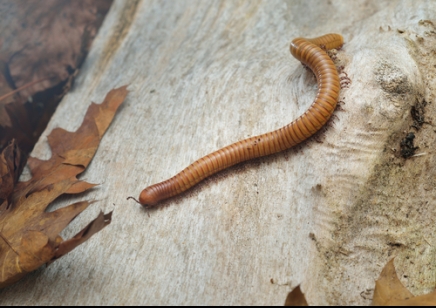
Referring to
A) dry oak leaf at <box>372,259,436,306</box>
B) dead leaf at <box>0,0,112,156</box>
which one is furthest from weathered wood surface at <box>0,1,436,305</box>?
dead leaf at <box>0,0,112,156</box>

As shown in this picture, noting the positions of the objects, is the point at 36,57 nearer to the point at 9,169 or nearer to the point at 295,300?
the point at 9,169

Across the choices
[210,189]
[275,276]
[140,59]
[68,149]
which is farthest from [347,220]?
[140,59]

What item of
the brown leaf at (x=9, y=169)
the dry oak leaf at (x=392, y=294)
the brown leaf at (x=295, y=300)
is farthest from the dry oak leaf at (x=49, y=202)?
the dry oak leaf at (x=392, y=294)

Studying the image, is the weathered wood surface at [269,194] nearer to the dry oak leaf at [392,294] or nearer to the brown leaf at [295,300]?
the dry oak leaf at [392,294]

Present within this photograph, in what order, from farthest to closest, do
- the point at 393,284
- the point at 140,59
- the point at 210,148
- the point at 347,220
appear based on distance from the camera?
the point at 140,59
the point at 210,148
the point at 347,220
the point at 393,284

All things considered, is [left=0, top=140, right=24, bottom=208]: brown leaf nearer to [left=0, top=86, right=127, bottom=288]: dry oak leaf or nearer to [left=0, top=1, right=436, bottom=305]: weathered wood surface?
[left=0, top=86, right=127, bottom=288]: dry oak leaf

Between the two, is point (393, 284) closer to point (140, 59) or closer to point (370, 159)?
point (370, 159)
